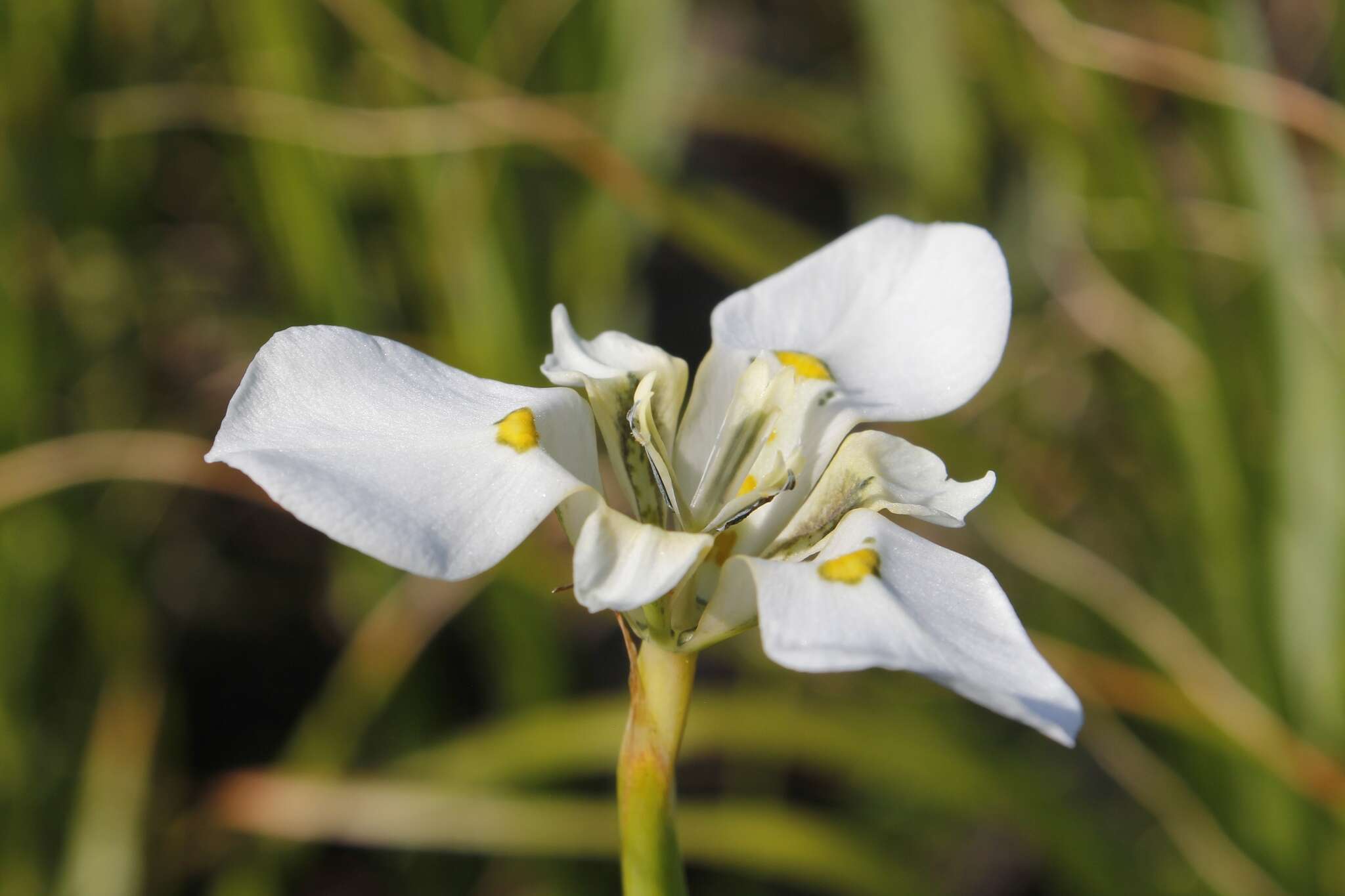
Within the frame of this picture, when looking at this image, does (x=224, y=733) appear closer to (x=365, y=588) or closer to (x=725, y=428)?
(x=365, y=588)

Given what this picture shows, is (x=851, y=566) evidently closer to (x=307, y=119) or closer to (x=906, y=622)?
(x=906, y=622)

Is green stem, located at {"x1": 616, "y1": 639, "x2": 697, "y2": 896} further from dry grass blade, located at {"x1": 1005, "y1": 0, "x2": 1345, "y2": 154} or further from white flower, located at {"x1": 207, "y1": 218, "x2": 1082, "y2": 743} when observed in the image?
dry grass blade, located at {"x1": 1005, "y1": 0, "x2": 1345, "y2": 154}

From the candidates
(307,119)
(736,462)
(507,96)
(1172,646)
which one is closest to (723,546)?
(736,462)

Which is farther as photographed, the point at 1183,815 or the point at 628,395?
the point at 1183,815

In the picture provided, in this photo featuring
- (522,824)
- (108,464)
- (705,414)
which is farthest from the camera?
(108,464)

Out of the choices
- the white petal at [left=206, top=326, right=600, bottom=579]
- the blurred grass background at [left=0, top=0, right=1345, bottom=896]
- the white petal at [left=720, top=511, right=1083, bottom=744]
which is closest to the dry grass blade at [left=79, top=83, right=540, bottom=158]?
Answer: the blurred grass background at [left=0, top=0, right=1345, bottom=896]

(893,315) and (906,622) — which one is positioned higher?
(893,315)

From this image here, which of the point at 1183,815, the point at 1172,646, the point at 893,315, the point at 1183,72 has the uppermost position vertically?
the point at 1183,72
